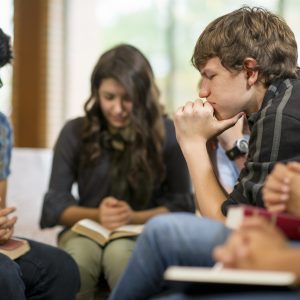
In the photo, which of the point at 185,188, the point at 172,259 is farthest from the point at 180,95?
the point at 172,259

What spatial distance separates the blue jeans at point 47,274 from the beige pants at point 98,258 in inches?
6.6

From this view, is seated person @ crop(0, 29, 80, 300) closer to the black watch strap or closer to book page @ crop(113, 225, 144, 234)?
book page @ crop(113, 225, 144, 234)

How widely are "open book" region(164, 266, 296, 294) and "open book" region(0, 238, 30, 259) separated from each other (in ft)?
2.87

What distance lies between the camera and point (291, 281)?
3.03ft

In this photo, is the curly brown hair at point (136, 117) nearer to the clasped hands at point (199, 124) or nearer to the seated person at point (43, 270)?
the seated person at point (43, 270)

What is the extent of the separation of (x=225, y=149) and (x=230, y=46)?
A: 62 cm

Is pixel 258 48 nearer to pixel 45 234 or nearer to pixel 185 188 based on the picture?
pixel 185 188

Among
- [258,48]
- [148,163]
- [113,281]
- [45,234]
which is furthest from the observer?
[45,234]

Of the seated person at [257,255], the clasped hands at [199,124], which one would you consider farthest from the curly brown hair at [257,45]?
the seated person at [257,255]

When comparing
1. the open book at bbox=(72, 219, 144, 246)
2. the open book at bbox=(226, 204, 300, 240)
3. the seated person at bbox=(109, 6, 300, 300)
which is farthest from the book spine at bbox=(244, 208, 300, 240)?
the open book at bbox=(72, 219, 144, 246)

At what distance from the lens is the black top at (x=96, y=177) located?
2441 millimetres

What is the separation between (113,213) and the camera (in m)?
2.26

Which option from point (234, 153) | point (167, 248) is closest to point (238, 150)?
point (234, 153)

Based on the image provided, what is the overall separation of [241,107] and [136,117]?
82cm
